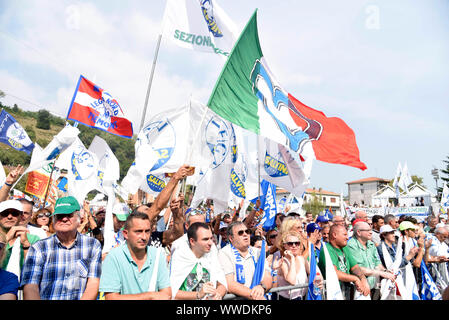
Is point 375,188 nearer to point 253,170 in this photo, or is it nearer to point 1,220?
point 253,170

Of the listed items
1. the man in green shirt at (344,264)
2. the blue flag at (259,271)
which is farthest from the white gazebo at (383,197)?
the blue flag at (259,271)

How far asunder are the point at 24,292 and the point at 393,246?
5848 millimetres

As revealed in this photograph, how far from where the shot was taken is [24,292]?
2.98 m

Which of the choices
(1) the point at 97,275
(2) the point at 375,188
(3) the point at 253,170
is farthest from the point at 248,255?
(2) the point at 375,188

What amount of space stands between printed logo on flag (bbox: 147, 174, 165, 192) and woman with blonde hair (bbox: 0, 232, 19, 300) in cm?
492

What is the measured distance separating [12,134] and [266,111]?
6.75 metres

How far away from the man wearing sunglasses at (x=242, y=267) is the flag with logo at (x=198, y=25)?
13.3 ft

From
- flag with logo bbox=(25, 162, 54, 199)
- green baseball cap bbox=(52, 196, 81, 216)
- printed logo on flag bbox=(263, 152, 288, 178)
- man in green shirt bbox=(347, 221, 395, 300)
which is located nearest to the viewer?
green baseball cap bbox=(52, 196, 81, 216)

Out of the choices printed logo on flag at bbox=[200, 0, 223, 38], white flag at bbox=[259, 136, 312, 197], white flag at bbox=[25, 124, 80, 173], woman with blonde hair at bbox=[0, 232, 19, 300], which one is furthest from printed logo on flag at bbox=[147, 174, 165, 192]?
woman with blonde hair at bbox=[0, 232, 19, 300]

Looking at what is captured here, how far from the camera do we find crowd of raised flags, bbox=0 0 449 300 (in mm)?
5398

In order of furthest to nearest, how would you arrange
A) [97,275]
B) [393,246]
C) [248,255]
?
[393,246] < [248,255] < [97,275]

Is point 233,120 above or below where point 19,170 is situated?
above

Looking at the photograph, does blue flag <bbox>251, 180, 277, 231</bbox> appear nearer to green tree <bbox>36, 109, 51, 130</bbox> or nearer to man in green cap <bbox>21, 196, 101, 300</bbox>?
man in green cap <bbox>21, 196, 101, 300</bbox>
